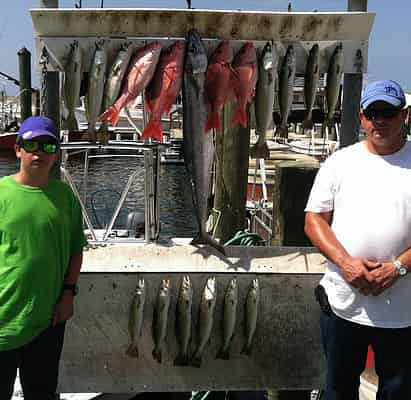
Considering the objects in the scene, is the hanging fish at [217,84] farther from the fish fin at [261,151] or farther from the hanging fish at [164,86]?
the fish fin at [261,151]

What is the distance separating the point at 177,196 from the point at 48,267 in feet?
67.8

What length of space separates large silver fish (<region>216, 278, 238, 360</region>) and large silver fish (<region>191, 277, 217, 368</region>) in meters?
0.08

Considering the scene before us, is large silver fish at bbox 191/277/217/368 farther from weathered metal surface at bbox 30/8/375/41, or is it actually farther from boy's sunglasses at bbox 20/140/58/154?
weathered metal surface at bbox 30/8/375/41

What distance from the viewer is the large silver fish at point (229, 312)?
11.5 ft

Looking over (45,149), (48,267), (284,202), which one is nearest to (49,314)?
(48,267)

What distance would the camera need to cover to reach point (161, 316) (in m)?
3.48

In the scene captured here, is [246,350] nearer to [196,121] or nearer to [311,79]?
[196,121]

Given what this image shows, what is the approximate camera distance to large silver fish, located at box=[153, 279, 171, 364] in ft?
11.4

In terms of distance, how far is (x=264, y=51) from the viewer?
3.55 m

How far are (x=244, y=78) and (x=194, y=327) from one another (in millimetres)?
1553

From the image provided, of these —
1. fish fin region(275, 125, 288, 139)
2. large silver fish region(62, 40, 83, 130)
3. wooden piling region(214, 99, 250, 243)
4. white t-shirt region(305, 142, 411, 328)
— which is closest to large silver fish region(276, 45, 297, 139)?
fish fin region(275, 125, 288, 139)

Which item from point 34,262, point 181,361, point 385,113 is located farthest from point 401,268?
point 34,262

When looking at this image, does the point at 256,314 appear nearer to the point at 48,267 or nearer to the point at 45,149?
the point at 48,267

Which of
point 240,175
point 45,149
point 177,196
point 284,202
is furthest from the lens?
point 177,196
